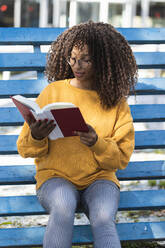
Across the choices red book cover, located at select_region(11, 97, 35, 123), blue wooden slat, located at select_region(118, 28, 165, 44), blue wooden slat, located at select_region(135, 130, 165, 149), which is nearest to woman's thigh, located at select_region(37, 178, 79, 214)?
red book cover, located at select_region(11, 97, 35, 123)

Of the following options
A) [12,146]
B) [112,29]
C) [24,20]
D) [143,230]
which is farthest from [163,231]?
[24,20]

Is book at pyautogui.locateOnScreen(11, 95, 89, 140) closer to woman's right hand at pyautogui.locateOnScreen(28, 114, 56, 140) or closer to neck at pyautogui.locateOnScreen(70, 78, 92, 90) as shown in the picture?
woman's right hand at pyautogui.locateOnScreen(28, 114, 56, 140)

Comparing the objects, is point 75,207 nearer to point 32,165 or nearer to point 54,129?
point 54,129

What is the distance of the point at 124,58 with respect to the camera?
8.40 feet

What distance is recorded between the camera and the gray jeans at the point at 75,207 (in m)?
2.17

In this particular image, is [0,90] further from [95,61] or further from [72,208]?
[72,208]

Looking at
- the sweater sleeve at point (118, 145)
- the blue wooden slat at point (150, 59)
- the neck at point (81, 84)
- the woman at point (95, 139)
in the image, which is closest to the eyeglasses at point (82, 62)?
the woman at point (95, 139)

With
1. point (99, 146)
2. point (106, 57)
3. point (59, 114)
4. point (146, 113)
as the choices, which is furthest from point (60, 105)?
point (146, 113)

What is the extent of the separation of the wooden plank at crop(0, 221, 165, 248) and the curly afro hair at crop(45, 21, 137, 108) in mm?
698

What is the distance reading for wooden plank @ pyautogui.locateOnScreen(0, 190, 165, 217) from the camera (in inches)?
106

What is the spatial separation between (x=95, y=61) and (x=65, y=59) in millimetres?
224

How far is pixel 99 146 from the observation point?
7.50 feet

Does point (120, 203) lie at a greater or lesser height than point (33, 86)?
lesser

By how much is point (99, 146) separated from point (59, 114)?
0.94ft
